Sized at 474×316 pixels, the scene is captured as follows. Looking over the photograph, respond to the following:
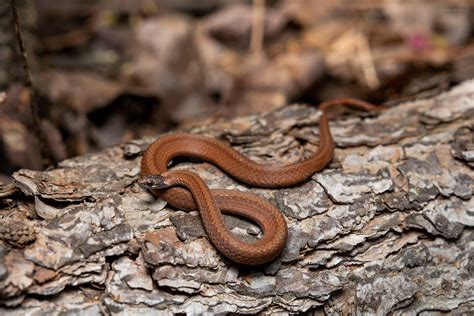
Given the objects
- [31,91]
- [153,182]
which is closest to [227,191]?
[153,182]

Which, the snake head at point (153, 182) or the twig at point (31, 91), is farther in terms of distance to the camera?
the twig at point (31, 91)

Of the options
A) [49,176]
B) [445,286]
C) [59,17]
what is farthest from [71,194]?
[59,17]

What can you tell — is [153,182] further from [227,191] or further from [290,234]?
[290,234]

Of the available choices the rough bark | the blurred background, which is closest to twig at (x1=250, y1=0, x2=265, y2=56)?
the blurred background

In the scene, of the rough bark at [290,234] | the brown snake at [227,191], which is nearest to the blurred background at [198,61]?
the rough bark at [290,234]

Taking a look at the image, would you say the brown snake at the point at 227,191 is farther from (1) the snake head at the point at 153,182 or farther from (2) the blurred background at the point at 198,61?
(2) the blurred background at the point at 198,61

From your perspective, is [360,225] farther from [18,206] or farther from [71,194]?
[18,206]
